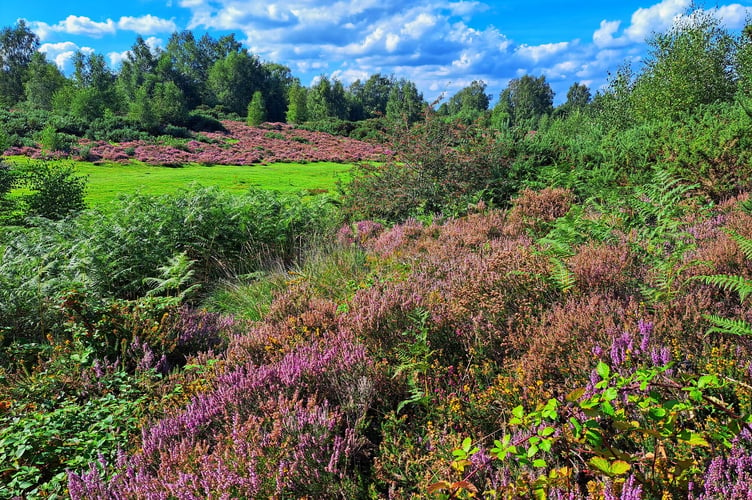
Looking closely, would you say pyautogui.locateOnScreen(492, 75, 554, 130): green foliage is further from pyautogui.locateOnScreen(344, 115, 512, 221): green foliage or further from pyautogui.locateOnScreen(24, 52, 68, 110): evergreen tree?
pyautogui.locateOnScreen(344, 115, 512, 221): green foliage

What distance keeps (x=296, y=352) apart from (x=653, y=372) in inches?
91.8

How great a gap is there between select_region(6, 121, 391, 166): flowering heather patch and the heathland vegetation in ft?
50.6

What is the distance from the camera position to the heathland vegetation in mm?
1831

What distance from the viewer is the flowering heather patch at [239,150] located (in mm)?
30828

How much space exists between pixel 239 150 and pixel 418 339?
126ft

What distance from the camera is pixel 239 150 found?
38.2 m

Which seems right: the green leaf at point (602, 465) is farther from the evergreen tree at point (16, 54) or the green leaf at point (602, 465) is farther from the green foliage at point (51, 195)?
the evergreen tree at point (16, 54)

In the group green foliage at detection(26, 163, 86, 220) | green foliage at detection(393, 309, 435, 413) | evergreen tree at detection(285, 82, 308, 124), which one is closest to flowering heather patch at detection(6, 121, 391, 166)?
green foliage at detection(26, 163, 86, 220)

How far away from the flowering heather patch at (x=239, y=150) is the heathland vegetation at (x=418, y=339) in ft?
50.6

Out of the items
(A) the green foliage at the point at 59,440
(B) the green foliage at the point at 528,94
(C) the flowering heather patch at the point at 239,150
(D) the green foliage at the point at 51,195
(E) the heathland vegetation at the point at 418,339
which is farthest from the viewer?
(B) the green foliage at the point at 528,94

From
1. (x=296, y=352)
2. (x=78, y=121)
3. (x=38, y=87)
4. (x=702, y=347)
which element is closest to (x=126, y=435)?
(x=296, y=352)

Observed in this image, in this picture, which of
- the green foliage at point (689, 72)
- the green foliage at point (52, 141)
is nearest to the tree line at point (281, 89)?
the green foliage at point (689, 72)

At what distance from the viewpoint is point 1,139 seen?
1244 cm

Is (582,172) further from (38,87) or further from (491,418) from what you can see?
(38,87)
